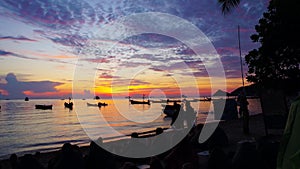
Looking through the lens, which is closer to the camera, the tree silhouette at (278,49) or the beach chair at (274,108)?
the tree silhouette at (278,49)

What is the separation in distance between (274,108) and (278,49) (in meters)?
2.62

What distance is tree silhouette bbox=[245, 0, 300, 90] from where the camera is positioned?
9.48 m

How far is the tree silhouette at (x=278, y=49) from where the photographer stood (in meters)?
9.48

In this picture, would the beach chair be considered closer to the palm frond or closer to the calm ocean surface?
the palm frond

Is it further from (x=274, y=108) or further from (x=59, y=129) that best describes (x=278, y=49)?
(x=59, y=129)

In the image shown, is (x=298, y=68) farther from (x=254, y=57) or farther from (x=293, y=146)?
(x=293, y=146)

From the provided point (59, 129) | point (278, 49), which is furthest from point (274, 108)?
point (59, 129)

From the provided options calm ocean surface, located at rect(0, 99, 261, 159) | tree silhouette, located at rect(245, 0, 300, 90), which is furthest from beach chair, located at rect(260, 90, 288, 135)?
calm ocean surface, located at rect(0, 99, 261, 159)

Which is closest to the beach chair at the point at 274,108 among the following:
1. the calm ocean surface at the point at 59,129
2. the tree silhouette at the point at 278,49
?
the tree silhouette at the point at 278,49

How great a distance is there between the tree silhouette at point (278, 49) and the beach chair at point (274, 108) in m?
0.45

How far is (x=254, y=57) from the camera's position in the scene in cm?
1110

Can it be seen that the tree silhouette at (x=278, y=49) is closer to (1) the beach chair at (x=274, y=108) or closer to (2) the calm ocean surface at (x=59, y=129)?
(1) the beach chair at (x=274, y=108)

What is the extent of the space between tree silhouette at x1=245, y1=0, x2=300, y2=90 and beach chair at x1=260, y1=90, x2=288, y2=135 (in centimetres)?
45

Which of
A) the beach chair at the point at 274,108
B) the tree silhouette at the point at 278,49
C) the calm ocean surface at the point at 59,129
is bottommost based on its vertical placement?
the calm ocean surface at the point at 59,129
